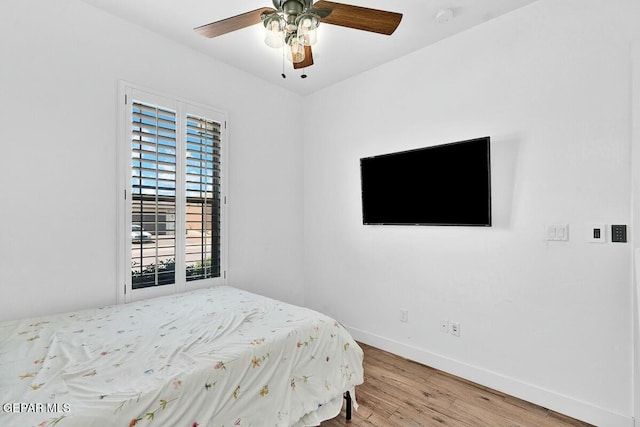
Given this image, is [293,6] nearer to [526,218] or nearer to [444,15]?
[444,15]

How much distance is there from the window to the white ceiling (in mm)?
544

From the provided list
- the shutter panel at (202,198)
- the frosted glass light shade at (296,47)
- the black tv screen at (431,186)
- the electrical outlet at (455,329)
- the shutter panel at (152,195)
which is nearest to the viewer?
the frosted glass light shade at (296,47)

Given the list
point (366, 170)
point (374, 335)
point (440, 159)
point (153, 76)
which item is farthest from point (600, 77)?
point (153, 76)

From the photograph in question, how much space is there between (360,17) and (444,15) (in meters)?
1.00

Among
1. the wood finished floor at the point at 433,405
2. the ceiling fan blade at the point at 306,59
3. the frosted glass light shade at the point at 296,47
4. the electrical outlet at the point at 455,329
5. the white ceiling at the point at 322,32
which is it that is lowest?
the wood finished floor at the point at 433,405

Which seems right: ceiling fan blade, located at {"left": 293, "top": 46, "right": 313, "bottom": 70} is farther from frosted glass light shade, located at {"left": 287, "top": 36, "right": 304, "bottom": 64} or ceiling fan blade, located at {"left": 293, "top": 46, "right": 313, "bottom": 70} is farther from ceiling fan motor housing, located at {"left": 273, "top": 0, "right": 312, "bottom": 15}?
ceiling fan motor housing, located at {"left": 273, "top": 0, "right": 312, "bottom": 15}

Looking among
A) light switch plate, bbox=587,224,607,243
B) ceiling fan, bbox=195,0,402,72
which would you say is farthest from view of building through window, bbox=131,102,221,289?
light switch plate, bbox=587,224,607,243

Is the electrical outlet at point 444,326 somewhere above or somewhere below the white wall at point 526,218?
below

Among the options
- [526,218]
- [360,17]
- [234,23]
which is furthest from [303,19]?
[526,218]

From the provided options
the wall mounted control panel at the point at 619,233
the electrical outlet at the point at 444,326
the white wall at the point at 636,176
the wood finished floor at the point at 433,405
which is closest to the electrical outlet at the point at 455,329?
the electrical outlet at the point at 444,326

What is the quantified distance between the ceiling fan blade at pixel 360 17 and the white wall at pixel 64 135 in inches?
65.4

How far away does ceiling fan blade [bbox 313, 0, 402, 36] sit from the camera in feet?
5.13

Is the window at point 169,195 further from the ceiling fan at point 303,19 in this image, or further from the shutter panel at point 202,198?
the ceiling fan at point 303,19

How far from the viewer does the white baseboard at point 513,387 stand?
192 cm
